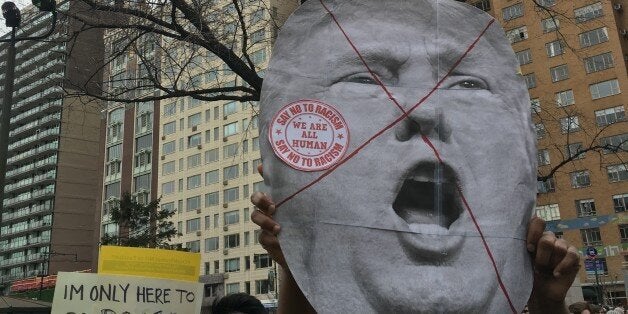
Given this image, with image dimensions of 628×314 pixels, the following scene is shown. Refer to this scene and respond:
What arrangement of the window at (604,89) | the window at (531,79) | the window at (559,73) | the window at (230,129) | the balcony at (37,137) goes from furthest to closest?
1. the balcony at (37,137)
2. the window at (230,129)
3. the window at (531,79)
4. the window at (559,73)
5. the window at (604,89)

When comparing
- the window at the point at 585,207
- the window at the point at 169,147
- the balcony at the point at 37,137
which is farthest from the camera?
the balcony at the point at 37,137

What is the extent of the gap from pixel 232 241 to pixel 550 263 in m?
50.6

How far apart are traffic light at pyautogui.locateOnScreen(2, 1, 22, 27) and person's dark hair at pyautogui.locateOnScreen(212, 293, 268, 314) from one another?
628 centimetres

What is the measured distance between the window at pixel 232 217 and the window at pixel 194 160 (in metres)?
7.30

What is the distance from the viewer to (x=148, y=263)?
269 centimetres

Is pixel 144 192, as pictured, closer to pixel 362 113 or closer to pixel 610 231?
pixel 610 231

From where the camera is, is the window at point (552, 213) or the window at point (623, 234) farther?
the window at point (552, 213)

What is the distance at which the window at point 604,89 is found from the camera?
40.2 metres

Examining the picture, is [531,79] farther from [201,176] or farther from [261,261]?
[201,176]

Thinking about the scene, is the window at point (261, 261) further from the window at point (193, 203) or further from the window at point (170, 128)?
the window at point (170, 128)

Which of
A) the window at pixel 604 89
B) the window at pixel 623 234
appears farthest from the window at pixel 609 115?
the window at pixel 623 234

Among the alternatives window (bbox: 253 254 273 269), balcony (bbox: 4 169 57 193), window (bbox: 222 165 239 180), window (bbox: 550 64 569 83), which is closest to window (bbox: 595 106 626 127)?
window (bbox: 550 64 569 83)

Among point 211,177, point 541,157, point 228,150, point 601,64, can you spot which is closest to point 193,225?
point 211,177

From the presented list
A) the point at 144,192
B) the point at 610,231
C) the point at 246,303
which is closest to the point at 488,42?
the point at 246,303
